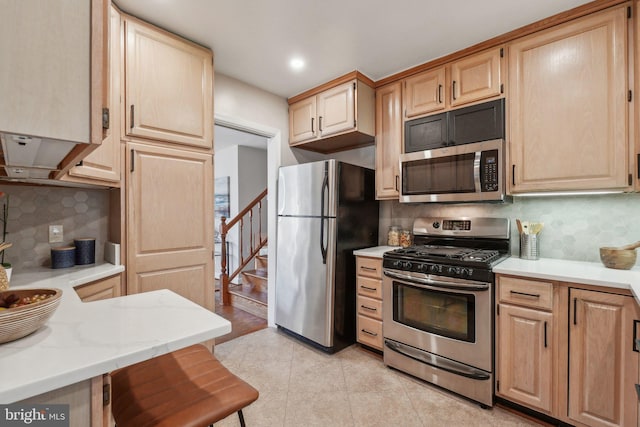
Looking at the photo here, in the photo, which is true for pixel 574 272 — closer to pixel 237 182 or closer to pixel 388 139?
pixel 388 139

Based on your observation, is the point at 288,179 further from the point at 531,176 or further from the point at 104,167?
the point at 531,176

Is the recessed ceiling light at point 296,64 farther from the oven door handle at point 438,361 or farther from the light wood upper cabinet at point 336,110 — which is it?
the oven door handle at point 438,361

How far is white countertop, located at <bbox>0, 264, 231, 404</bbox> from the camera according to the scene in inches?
25.0

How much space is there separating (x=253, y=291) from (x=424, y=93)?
320 cm

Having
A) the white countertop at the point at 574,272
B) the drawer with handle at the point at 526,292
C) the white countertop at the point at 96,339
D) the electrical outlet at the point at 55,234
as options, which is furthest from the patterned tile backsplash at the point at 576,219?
the electrical outlet at the point at 55,234

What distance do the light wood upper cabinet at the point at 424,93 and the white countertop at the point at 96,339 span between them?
2324mm

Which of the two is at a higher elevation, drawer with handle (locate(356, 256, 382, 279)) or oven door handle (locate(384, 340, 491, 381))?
drawer with handle (locate(356, 256, 382, 279))

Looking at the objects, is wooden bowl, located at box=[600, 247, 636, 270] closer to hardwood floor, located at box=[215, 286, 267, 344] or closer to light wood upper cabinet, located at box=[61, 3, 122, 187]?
hardwood floor, located at box=[215, 286, 267, 344]

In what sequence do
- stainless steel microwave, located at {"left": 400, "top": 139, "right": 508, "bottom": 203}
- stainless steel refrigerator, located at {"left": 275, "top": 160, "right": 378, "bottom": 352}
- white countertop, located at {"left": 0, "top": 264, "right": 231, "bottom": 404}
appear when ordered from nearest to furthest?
white countertop, located at {"left": 0, "top": 264, "right": 231, "bottom": 404}
stainless steel microwave, located at {"left": 400, "top": 139, "right": 508, "bottom": 203}
stainless steel refrigerator, located at {"left": 275, "top": 160, "right": 378, "bottom": 352}

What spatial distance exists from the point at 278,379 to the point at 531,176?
2.30 m

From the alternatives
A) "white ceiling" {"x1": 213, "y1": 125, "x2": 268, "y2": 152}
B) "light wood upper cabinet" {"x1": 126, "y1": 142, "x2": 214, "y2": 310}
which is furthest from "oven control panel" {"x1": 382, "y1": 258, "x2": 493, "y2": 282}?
"white ceiling" {"x1": 213, "y1": 125, "x2": 268, "y2": 152}

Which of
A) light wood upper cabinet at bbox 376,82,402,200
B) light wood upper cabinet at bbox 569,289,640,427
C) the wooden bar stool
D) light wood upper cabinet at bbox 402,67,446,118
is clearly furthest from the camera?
light wood upper cabinet at bbox 376,82,402,200

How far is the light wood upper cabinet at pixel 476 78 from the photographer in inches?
85.4

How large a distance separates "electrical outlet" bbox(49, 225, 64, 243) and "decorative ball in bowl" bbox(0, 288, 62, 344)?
1.22 meters
